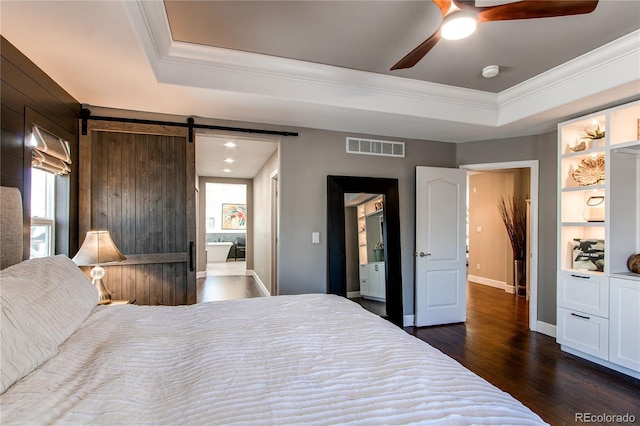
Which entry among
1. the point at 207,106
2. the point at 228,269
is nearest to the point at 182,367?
the point at 207,106

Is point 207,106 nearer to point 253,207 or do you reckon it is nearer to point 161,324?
point 161,324

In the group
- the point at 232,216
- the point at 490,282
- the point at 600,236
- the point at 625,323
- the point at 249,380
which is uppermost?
the point at 232,216

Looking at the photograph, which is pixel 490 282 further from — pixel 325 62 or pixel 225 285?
pixel 325 62

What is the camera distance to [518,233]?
557 cm

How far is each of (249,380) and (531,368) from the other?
114 inches

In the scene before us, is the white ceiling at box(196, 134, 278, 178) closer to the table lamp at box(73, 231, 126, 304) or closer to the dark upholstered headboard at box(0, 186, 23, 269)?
the table lamp at box(73, 231, 126, 304)

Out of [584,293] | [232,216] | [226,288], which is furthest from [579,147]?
[232,216]

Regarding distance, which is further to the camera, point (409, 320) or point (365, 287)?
point (409, 320)

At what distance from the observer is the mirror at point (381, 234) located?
141 inches

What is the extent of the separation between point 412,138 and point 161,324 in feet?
11.6

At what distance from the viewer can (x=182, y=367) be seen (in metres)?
1.19

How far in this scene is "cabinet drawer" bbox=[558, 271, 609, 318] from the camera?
2863 millimetres

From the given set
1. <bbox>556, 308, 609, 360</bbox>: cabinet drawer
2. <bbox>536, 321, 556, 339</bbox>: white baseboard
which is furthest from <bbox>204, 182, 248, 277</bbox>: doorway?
→ <bbox>556, 308, 609, 360</bbox>: cabinet drawer

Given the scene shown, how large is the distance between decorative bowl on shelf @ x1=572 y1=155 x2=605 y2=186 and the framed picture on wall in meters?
9.95
